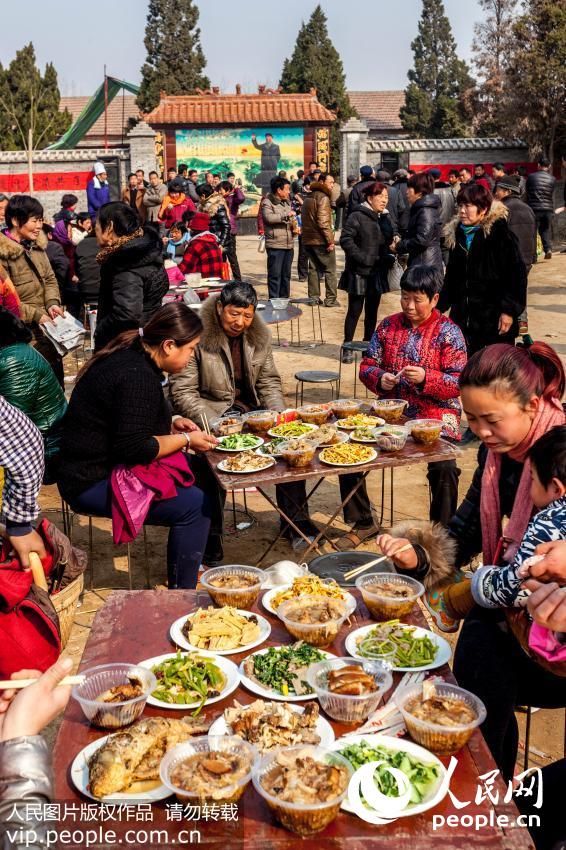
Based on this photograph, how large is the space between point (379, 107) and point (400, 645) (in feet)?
174

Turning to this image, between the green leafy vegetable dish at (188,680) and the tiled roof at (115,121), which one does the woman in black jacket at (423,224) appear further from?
the tiled roof at (115,121)

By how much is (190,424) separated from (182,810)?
110 inches

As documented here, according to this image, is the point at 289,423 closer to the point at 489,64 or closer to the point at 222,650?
the point at 222,650

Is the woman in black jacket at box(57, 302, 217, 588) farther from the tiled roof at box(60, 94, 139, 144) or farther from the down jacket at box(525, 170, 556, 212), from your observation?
the tiled roof at box(60, 94, 139, 144)

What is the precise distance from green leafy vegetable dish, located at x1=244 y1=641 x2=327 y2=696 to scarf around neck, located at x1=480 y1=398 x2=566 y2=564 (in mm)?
856

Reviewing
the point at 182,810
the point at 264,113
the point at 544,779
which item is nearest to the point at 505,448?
the point at 544,779

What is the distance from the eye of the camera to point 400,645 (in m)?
2.38

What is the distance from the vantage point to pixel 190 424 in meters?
4.41

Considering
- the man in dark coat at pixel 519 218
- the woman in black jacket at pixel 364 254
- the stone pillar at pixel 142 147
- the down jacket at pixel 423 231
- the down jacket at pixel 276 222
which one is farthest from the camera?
the stone pillar at pixel 142 147

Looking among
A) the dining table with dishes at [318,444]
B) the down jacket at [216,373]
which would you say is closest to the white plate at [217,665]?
the dining table with dishes at [318,444]

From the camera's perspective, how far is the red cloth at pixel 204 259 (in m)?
9.73

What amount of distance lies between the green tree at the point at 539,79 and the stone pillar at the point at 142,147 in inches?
448

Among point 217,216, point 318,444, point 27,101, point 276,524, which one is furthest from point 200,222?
point 27,101

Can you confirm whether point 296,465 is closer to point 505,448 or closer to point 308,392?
point 505,448
